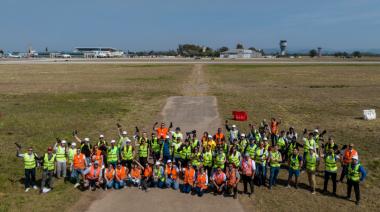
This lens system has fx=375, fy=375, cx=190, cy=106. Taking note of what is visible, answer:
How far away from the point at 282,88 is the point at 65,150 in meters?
40.6

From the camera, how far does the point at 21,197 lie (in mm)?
14750

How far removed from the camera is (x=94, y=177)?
15336 millimetres

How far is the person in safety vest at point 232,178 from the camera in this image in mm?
14633

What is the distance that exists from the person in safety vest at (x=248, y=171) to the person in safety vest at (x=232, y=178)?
0.96 ft

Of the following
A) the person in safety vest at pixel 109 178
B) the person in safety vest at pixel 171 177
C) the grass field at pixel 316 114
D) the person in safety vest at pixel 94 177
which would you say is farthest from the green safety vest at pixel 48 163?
the grass field at pixel 316 114

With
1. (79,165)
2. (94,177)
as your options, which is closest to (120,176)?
(94,177)

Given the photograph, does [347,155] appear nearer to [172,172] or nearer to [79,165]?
[172,172]

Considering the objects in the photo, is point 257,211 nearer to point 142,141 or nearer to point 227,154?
point 227,154

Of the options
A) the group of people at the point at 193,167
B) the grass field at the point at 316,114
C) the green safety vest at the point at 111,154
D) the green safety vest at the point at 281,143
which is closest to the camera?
the grass field at the point at 316,114

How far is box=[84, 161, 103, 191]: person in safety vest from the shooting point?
1537 centimetres

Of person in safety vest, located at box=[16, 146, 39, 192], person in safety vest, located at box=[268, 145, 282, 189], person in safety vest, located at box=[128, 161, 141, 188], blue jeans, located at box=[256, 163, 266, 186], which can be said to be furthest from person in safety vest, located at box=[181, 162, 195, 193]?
person in safety vest, located at box=[16, 146, 39, 192]

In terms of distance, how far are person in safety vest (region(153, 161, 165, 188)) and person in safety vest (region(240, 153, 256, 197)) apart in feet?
10.7

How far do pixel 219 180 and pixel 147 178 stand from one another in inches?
119

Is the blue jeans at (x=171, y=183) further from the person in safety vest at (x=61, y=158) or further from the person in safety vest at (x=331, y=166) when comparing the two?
the person in safety vest at (x=331, y=166)
